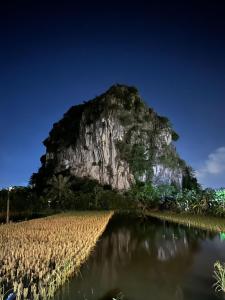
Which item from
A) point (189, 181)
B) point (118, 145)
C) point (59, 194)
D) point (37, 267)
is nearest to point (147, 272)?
point (37, 267)

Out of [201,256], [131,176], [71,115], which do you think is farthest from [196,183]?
[201,256]

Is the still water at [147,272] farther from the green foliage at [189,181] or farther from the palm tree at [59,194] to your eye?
the green foliage at [189,181]

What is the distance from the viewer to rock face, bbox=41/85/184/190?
3017 inches

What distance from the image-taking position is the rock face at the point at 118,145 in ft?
251

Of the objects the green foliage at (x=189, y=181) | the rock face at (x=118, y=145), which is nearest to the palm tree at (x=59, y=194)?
the rock face at (x=118, y=145)

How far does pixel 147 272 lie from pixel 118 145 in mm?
66683

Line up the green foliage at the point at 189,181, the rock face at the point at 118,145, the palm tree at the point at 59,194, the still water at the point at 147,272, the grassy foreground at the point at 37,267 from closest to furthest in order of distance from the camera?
1. the grassy foreground at the point at 37,267
2. the still water at the point at 147,272
3. the palm tree at the point at 59,194
4. the rock face at the point at 118,145
5. the green foliage at the point at 189,181

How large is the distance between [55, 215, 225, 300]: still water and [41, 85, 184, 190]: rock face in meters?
57.2

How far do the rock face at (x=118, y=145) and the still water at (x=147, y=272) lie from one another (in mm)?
57196

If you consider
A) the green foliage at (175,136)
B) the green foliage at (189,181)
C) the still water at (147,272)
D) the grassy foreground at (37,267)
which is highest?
the green foliage at (175,136)

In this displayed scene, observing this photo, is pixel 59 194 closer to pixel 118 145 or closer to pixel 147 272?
pixel 118 145

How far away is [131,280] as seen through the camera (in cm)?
1052

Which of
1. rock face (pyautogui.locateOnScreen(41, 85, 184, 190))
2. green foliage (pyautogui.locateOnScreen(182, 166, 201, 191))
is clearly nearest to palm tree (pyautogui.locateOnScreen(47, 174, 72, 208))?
rock face (pyautogui.locateOnScreen(41, 85, 184, 190))

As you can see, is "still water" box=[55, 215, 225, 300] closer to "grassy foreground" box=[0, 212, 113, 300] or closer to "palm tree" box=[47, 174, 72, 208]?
"grassy foreground" box=[0, 212, 113, 300]
